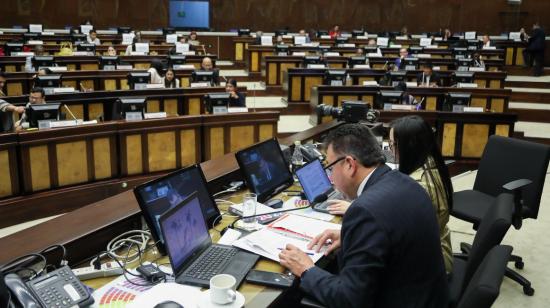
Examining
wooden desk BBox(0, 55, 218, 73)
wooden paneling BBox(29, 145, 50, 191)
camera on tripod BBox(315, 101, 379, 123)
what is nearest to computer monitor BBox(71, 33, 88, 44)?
wooden desk BBox(0, 55, 218, 73)

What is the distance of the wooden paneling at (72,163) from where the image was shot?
5.25 meters

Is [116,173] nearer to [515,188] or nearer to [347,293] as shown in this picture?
[515,188]

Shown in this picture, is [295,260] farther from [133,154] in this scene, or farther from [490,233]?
[133,154]

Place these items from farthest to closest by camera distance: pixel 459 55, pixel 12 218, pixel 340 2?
pixel 340 2 → pixel 459 55 → pixel 12 218

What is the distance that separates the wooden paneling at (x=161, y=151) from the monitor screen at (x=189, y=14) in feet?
39.6

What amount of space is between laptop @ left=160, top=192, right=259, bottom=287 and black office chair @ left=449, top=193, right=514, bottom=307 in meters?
0.99

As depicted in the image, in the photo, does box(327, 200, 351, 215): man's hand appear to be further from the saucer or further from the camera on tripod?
the camera on tripod

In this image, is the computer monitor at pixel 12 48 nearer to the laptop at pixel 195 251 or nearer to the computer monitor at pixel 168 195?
the computer monitor at pixel 168 195

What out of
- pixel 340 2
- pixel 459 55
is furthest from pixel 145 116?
pixel 340 2

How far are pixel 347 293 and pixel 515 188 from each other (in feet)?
7.10

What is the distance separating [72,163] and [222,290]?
158 inches

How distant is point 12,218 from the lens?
16.0ft

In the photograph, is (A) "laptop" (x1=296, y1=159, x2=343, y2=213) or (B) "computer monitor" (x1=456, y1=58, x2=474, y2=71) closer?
(A) "laptop" (x1=296, y1=159, x2=343, y2=213)

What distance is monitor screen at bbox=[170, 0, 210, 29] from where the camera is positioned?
17.1 meters
